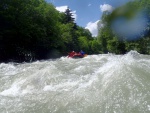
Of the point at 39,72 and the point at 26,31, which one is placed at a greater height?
the point at 26,31

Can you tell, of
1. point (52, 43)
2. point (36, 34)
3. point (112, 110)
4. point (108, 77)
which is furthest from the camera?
point (52, 43)

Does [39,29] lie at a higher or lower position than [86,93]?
higher

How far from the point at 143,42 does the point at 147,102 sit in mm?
27328

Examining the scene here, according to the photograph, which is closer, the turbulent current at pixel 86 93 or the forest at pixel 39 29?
the turbulent current at pixel 86 93

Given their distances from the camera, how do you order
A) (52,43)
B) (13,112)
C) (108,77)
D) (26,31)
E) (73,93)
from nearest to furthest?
(13,112) < (73,93) < (108,77) < (26,31) < (52,43)

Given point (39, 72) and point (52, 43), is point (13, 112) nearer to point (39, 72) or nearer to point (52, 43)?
point (39, 72)

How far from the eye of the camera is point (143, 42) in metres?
30.9

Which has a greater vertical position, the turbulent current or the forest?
the forest

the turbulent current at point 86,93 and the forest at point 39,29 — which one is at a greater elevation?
the forest at point 39,29

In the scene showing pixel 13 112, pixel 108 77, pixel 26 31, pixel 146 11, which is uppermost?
pixel 146 11

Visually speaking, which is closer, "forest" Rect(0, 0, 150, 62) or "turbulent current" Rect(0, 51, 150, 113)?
"turbulent current" Rect(0, 51, 150, 113)

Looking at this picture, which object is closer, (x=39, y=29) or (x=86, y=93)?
(x=86, y=93)

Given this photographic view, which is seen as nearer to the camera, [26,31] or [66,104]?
[66,104]

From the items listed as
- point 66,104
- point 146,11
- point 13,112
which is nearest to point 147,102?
point 66,104
